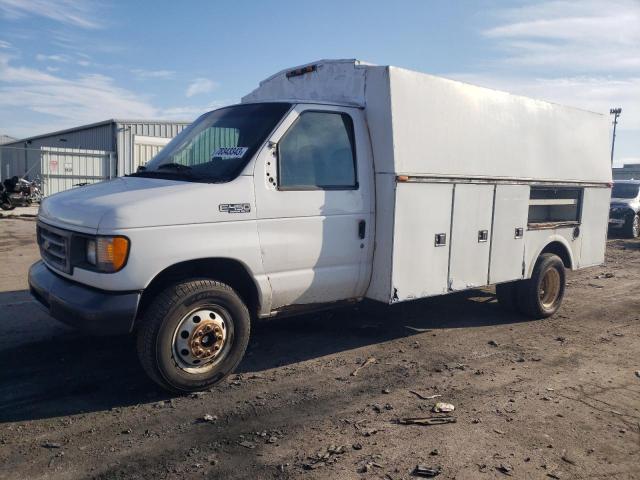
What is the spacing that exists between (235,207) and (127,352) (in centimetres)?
197

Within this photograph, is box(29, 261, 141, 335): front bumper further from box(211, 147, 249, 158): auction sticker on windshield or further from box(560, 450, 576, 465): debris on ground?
box(560, 450, 576, 465): debris on ground

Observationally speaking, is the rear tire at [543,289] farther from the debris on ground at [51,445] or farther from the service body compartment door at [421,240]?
the debris on ground at [51,445]

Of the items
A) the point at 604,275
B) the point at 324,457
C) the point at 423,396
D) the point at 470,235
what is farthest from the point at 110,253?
the point at 604,275

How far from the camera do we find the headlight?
3.92 meters

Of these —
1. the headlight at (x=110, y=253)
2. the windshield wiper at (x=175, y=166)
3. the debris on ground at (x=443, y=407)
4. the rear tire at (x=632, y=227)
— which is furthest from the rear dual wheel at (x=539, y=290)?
the rear tire at (x=632, y=227)

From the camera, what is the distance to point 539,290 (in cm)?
711

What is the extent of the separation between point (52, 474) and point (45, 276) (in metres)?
1.86

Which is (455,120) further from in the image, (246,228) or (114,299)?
(114,299)

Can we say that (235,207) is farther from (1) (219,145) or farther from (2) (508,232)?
(2) (508,232)

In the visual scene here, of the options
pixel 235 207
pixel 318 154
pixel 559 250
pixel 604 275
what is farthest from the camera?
pixel 604 275

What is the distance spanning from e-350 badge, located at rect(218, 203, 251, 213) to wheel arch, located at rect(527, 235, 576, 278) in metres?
4.17

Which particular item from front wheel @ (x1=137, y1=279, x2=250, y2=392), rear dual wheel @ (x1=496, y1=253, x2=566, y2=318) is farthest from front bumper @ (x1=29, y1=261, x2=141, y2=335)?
rear dual wheel @ (x1=496, y1=253, x2=566, y2=318)

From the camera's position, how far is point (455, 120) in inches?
231

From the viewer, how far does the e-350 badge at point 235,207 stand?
437 centimetres
